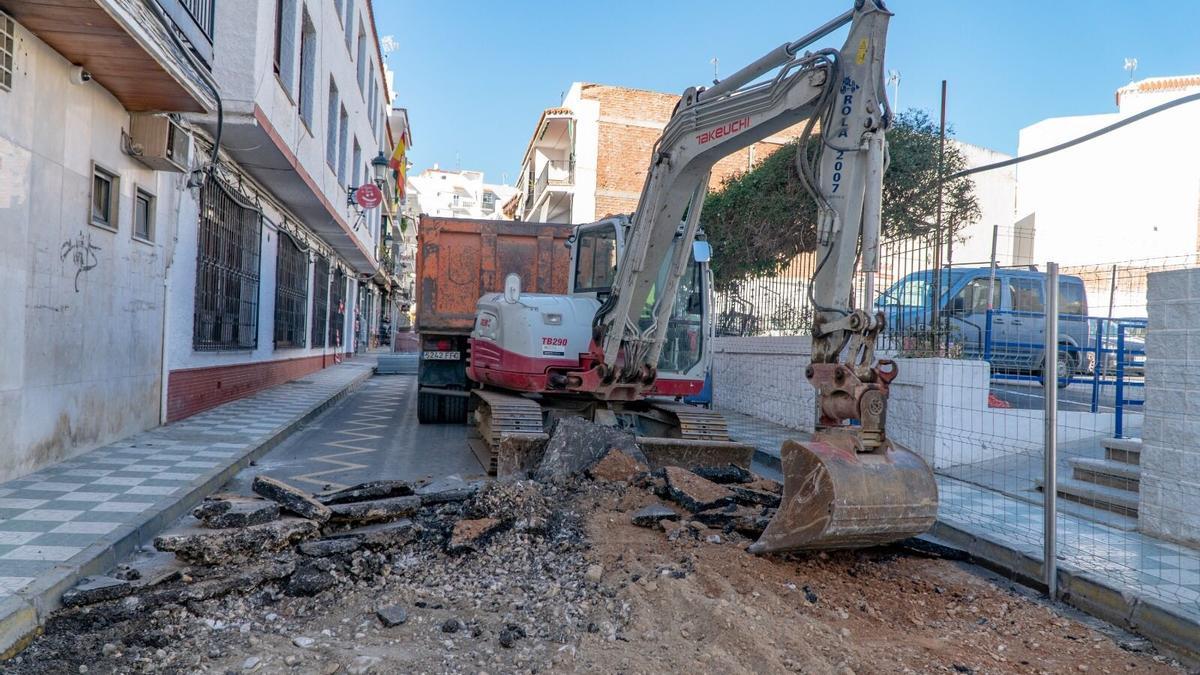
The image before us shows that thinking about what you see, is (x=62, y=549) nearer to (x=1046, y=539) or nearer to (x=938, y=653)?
(x=938, y=653)

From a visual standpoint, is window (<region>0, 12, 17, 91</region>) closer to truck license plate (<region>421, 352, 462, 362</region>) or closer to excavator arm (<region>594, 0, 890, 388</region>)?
excavator arm (<region>594, 0, 890, 388</region>)

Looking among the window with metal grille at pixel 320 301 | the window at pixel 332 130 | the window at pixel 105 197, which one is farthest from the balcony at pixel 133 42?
the window with metal grille at pixel 320 301

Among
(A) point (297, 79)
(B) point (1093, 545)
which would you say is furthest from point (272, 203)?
(B) point (1093, 545)

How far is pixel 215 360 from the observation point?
11.7 metres

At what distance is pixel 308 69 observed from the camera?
15234 millimetres

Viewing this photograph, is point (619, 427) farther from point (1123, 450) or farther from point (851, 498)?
point (1123, 450)

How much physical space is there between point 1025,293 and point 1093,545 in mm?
6433

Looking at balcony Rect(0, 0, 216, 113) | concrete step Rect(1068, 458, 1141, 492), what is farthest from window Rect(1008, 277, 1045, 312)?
balcony Rect(0, 0, 216, 113)

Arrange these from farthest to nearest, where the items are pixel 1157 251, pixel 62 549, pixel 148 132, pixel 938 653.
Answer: pixel 1157 251 → pixel 148 132 → pixel 62 549 → pixel 938 653

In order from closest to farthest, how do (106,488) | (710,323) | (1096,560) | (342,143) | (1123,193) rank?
(1096,560), (106,488), (710,323), (342,143), (1123,193)

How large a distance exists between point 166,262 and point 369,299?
3261 centimetres

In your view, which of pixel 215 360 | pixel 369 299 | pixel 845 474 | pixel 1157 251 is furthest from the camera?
pixel 369 299

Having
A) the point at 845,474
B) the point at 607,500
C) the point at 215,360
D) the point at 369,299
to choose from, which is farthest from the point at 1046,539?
the point at 369,299

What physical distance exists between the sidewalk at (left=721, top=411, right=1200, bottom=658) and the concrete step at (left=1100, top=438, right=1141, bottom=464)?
3.09 feet
